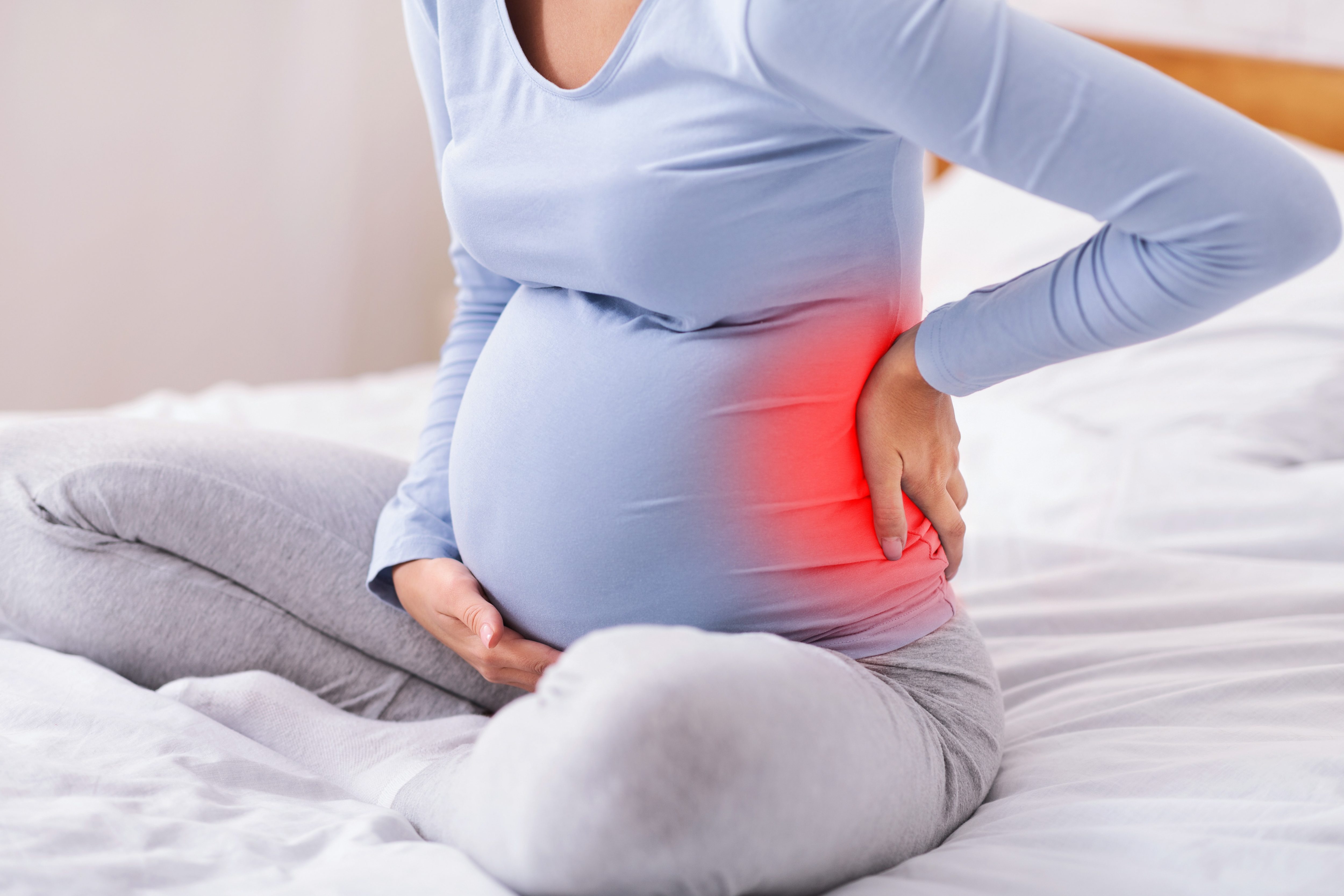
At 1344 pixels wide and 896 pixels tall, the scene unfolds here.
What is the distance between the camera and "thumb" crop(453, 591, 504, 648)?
0.71 m

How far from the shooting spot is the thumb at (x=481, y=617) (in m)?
0.71

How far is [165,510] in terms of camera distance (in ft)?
2.60

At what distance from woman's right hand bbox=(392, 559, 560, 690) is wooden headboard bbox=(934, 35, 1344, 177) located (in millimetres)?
1676

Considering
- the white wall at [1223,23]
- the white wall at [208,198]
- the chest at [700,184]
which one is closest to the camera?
the chest at [700,184]

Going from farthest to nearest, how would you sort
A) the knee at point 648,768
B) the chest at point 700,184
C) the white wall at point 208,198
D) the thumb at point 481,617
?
the white wall at point 208,198, the thumb at point 481,617, the chest at point 700,184, the knee at point 648,768

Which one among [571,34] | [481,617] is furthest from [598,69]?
[481,617]

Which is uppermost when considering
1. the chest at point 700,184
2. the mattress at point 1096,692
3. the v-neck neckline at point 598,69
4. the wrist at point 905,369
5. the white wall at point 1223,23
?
the white wall at point 1223,23

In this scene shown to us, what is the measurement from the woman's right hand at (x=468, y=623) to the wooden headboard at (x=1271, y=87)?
5.50 feet

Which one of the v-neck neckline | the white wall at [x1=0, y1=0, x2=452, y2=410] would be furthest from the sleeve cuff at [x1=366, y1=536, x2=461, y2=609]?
the white wall at [x1=0, y1=0, x2=452, y2=410]

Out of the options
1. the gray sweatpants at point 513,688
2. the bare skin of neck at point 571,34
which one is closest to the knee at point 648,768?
the gray sweatpants at point 513,688

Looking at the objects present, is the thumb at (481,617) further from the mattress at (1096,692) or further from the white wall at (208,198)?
the white wall at (208,198)

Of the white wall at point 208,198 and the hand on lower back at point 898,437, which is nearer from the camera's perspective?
the hand on lower back at point 898,437

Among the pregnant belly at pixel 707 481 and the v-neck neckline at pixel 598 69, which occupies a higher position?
the v-neck neckline at pixel 598 69

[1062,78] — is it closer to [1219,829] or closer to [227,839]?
[1219,829]
